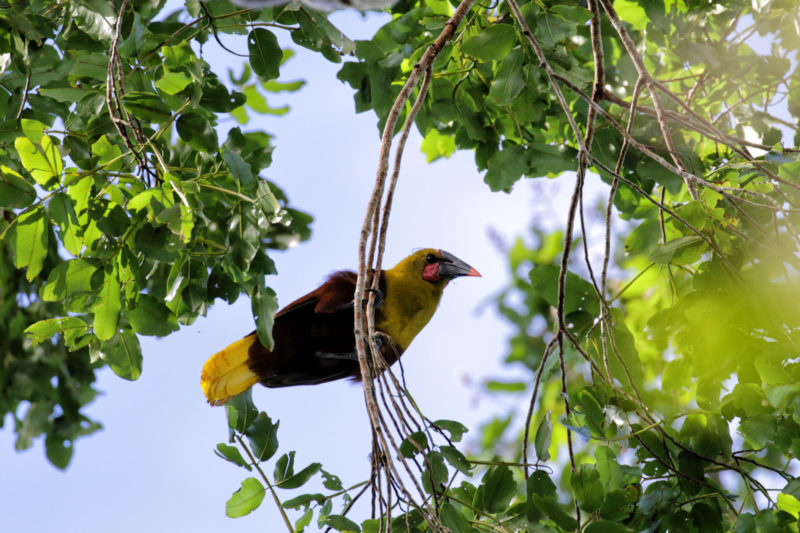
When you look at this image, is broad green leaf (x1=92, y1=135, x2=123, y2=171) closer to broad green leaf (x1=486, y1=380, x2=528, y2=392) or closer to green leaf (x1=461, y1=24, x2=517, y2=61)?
green leaf (x1=461, y1=24, x2=517, y2=61)

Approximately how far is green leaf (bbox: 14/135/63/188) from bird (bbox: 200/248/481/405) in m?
1.45

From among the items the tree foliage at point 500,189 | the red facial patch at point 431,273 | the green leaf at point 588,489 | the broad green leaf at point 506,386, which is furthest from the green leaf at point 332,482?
the broad green leaf at point 506,386

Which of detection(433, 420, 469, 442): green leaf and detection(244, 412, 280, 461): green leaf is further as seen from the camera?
detection(244, 412, 280, 461): green leaf

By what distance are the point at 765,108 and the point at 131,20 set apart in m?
2.33

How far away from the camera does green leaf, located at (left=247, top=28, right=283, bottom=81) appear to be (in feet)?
7.79

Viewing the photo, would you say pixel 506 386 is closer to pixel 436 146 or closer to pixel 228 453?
pixel 436 146

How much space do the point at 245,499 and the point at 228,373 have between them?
4.68ft

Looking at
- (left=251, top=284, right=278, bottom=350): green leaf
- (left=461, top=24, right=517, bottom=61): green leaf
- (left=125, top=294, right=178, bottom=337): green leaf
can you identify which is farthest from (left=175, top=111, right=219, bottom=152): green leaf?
(left=461, top=24, right=517, bottom=61): green leaf

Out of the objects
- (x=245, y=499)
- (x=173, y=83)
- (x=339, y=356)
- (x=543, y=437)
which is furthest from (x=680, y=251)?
(x=339, y=356)

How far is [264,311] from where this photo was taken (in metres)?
1.96

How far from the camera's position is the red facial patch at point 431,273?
3.69 metres

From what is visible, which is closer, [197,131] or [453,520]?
[453,520]

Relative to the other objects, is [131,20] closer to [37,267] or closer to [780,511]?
[37,267]

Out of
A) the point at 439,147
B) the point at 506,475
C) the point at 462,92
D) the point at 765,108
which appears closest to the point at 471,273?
the point at 439,147
